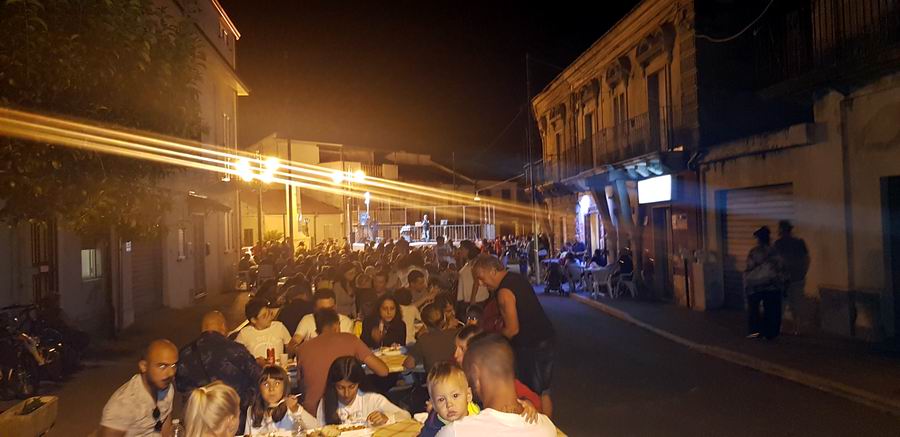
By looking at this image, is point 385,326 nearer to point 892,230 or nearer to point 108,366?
point 108,366

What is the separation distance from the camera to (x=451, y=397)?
13.1ft

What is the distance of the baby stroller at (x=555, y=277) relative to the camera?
22.4 m

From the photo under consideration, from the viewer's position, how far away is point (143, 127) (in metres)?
10.9

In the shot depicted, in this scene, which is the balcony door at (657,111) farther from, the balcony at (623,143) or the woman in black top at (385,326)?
the woman in black top at (385,326)

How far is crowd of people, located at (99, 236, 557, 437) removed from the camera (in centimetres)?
382

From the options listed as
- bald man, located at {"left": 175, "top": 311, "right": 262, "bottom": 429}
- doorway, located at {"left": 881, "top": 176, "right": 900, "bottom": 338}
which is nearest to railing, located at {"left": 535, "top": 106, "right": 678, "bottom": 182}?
doorway, located at {"left": 881, "top": 176, "right": 900, "bottom": 338}

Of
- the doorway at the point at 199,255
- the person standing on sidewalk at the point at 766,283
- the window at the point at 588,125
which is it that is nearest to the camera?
the person standing on sidewalk at the point at 766,283

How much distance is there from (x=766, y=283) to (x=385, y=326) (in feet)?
22.9

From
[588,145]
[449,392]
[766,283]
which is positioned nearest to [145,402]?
[449,392]

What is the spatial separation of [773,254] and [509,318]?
7.28m

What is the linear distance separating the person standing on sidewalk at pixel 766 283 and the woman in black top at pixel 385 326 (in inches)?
263

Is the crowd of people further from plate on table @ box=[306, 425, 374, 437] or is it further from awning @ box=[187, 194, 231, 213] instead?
awning @ box=[187, 194, 231, 213]

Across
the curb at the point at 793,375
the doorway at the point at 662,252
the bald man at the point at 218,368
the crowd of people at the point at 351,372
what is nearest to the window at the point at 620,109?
the doorway at the point at 662,252

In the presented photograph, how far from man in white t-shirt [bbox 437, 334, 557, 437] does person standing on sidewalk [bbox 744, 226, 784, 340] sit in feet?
29.4
